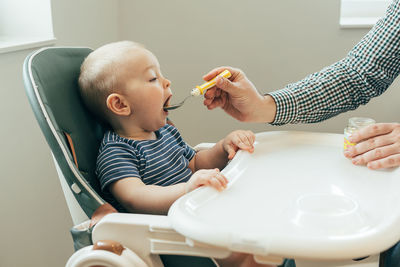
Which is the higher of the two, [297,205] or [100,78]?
[100,78]

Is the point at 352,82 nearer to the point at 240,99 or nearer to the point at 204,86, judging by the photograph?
the point at 240,99

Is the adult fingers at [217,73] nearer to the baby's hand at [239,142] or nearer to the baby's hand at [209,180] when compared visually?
the baby's hand at [239,142]

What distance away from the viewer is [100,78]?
43.5 inches

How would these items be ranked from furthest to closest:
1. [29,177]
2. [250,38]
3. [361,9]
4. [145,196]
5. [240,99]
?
[361,9] → [250,38] → [29,177] → [240,99] → [145,196]

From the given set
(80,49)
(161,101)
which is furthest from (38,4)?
(161,101)

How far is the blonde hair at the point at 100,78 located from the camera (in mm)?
1105

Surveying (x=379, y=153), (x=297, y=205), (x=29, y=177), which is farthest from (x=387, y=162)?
(x=29, y=177)

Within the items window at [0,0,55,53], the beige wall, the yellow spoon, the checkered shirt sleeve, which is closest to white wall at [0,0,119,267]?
window at [0,0,55,53]

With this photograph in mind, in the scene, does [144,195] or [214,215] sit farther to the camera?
[144,195]

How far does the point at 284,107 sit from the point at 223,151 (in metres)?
0.20

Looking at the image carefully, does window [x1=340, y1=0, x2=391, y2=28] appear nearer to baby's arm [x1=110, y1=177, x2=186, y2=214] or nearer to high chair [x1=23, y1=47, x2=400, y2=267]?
high chair [x1=23, y1=47, x2=400, y2=267]

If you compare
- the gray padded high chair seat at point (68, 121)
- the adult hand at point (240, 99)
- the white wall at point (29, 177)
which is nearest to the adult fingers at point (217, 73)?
the adult hand at point (240, 99)

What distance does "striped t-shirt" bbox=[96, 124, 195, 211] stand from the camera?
3.40 ft

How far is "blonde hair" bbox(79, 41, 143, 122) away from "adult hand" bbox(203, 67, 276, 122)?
22 centimetres
